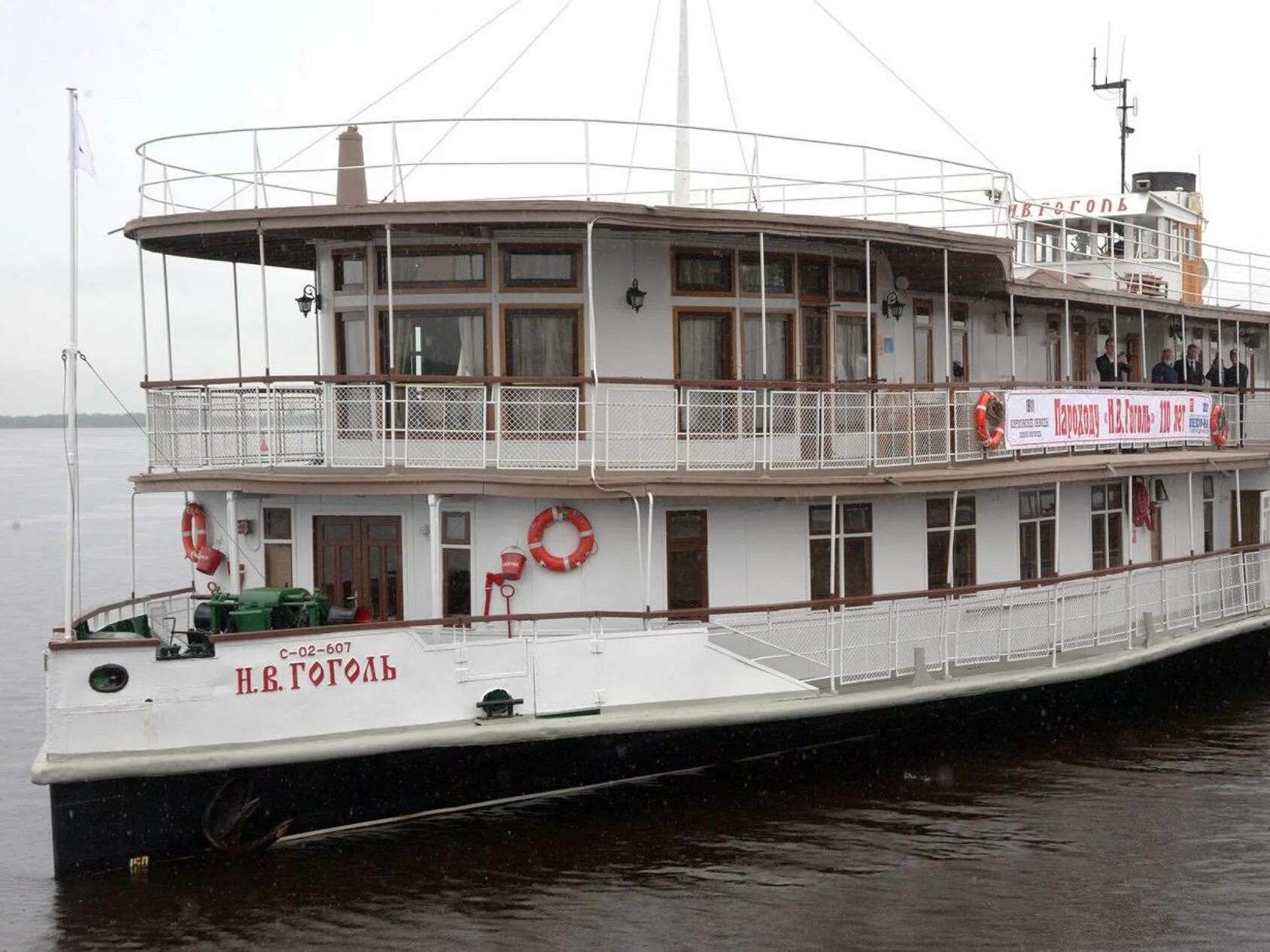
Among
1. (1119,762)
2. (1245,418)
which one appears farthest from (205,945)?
(1245,418)

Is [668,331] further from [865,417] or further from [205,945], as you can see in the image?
[205,945]

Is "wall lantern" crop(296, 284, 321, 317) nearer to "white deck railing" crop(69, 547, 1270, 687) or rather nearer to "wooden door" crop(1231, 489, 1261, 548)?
"white deck railing" crop(69, 547, 1270, 687)

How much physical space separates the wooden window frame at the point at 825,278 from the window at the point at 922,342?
220cm

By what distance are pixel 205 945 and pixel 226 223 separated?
7077 millimetres

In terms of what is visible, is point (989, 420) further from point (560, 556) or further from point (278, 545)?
point (278, 545)

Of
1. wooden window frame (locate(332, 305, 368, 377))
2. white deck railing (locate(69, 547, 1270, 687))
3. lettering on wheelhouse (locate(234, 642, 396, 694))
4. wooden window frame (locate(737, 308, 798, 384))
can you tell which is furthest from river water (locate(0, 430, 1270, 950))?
wooden window frame (locate(332, 305, 368, 377))

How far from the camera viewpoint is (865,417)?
16.5 meters

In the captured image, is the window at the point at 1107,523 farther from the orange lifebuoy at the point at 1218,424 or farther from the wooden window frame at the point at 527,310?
the wooden window frame at the point at 527,310

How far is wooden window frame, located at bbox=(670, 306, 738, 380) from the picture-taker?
649 inches

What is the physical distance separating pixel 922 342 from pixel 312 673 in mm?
9584

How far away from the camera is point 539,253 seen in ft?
52.3

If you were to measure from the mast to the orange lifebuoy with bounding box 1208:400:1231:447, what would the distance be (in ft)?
29.1

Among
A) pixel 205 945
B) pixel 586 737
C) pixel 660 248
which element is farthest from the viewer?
pixel 660 248

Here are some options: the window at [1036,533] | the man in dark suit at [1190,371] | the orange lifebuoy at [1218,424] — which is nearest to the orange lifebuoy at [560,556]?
the window at [1036,533]
